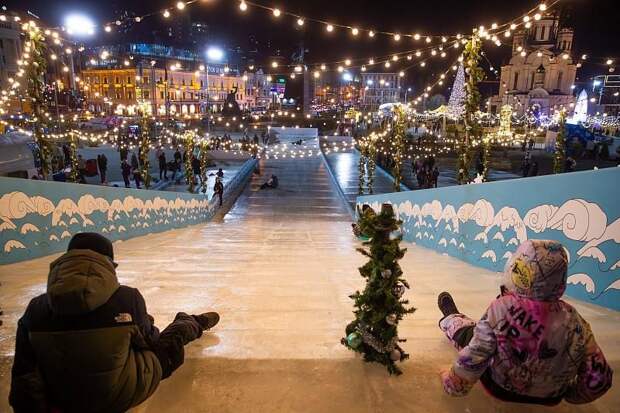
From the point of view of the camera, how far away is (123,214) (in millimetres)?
7695

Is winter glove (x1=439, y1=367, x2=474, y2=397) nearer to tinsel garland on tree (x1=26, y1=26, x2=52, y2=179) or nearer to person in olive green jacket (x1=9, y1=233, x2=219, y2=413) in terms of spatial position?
person in olive green jacket (x1=9, y1=233, x2=219, y2=413)

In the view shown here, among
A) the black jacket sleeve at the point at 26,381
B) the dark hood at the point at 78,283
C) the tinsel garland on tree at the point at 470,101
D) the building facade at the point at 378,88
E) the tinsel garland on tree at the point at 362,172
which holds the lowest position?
the tinsel garland on tree at the point at 362,172

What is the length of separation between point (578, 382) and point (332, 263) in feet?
12.9

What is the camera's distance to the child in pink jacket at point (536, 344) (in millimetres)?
1713

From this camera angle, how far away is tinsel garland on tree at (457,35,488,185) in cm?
734

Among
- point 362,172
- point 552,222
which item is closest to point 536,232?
point 552,222

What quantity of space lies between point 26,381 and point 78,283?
19.6 inches

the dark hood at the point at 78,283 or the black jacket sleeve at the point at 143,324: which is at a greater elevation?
the dark hood at the point at 78,283

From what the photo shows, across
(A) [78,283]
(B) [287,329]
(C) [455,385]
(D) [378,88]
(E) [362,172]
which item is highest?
(D) [378,88]

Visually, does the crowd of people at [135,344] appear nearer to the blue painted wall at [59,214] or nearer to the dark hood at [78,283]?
the dark hood at [78,283]

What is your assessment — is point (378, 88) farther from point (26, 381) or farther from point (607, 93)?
point (26, 381)

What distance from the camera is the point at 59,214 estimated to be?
567cm

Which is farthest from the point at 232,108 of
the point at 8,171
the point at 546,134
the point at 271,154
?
the point at 8,171

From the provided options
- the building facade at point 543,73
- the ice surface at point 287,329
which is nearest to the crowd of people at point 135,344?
the ice surface at point 287,329
